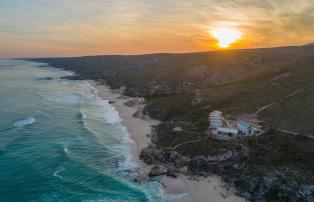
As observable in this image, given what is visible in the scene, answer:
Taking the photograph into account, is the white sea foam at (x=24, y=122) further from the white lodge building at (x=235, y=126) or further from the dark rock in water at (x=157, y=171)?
the white lodge building at (x=235, y=126)

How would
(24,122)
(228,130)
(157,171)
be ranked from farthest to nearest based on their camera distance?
(24,122) < (228,130) < (157,171)

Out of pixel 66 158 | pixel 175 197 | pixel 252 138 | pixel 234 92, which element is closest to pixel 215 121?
pixel 252 138

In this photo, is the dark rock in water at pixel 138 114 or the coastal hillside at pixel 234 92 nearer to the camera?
the coastal hillside at pixel 234 92

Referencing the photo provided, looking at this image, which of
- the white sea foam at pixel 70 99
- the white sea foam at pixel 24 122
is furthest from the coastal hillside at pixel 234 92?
the white sea foam at pixel 24 122

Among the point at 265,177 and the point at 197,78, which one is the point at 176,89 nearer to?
the point at 197,78

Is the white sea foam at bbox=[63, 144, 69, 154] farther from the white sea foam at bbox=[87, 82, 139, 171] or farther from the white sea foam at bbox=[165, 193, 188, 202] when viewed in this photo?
the white sea foam at bbox=[165, 193, 188, 202]

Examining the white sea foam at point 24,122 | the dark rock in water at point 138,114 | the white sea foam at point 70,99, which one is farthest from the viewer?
the white sea foam at point 70,99

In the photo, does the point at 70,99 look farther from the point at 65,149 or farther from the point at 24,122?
the point at 65,149

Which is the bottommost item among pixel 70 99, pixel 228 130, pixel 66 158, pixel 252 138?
pixel 66 158

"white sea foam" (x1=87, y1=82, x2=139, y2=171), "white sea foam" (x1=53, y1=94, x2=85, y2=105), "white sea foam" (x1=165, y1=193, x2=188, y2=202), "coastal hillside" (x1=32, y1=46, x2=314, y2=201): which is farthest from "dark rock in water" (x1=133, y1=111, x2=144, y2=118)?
"white sea foam" (x1=165, y1=193, x2=188, y2=202)
